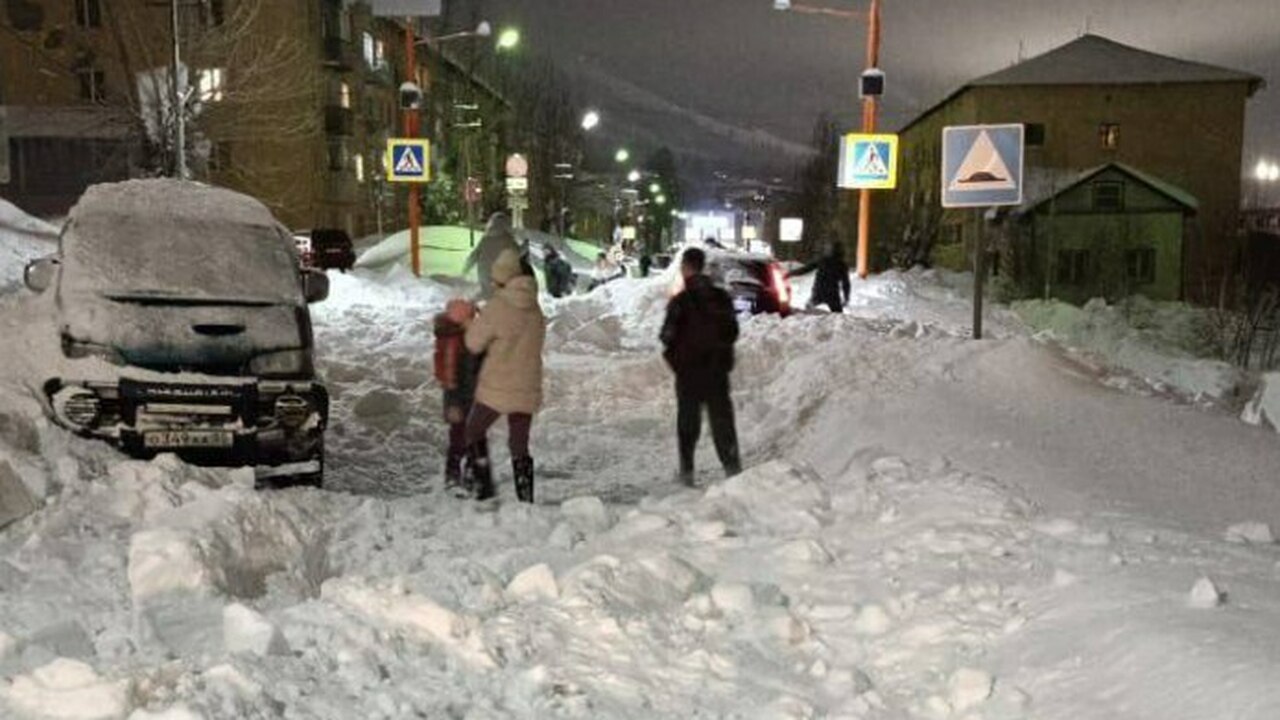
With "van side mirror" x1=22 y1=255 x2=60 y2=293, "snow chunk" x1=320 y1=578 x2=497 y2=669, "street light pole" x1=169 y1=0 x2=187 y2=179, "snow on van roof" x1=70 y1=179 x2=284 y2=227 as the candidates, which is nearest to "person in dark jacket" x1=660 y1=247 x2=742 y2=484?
"snow on van roof" x1=70 y1=179 x2=284 y2=227

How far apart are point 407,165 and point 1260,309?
26.9 meters

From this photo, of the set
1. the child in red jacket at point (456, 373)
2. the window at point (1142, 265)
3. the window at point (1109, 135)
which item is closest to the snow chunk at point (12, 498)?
the child in red jacket at point (456, 373)

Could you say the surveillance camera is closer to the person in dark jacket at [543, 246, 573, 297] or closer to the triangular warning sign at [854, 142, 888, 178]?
the person in dark jacket at [543, 246, 573, 297]

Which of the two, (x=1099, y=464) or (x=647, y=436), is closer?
(x=1099, y=464)

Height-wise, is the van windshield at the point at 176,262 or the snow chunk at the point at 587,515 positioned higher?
the van windshield at the point at 176,262

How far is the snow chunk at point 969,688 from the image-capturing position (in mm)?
4004

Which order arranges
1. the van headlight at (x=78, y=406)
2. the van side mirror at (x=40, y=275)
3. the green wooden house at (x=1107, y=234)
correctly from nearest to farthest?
1. the van headlight at (x=78, y=406)
2. the van side mirror at (x=40, y=275)
3. the green wooden house at (x=1107, y=234)

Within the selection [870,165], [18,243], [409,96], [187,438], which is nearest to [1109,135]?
[870,165]

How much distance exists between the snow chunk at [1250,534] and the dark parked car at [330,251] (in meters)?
30.1

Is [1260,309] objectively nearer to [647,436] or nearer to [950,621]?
[647,436]

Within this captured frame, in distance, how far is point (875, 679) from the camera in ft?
14.3

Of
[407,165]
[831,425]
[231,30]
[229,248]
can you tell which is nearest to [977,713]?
[831,425]

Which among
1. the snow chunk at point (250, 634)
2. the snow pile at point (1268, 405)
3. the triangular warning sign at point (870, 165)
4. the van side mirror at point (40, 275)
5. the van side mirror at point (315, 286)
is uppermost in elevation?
the triangular warning sign at point (870, 165)

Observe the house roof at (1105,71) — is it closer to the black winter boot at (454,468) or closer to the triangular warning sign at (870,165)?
the triangular warning sign at (870,165)
